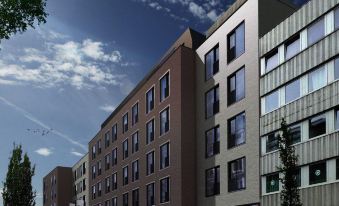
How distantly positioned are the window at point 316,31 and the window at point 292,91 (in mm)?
2378

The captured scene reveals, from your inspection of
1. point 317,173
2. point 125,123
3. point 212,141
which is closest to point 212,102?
point 212,141

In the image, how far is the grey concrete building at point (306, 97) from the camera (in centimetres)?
2470

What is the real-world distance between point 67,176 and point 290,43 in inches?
3118

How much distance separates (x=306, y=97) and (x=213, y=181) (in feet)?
39.8

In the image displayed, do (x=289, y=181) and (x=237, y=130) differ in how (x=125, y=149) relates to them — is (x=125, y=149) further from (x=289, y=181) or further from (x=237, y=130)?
(x=289, y=181)

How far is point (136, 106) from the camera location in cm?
5369

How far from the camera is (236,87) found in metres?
34.4

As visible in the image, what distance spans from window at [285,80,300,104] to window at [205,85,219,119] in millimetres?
8932

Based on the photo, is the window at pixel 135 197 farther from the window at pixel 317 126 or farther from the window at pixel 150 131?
the window at pixel 317 126

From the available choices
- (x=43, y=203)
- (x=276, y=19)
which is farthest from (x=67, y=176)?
(x=276, y=19)

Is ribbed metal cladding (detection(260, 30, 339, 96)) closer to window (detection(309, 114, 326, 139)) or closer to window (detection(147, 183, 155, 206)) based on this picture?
window (detection(309, 114, 326, 139))

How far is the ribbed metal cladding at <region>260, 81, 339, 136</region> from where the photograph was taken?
2472cm

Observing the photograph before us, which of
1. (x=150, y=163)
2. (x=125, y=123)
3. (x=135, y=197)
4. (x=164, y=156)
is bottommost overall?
(x=135, y=197)

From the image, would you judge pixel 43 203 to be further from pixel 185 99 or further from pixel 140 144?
pixel 185 99
